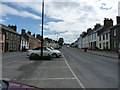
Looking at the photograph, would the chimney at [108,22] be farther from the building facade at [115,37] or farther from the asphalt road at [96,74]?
the asphalt road at [96,74]

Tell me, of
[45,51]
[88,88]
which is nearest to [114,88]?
[88,88]

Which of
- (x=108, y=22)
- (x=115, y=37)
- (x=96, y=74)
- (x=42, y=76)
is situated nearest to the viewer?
(x=42, y=76)

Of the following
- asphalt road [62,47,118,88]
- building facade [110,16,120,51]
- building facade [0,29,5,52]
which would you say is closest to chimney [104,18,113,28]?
building facade [110,16,120,51]

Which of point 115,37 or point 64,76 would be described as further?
point 115,37

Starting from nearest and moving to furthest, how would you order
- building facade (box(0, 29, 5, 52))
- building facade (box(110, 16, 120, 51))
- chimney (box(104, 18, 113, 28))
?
building facade (box(110, 16, 120, 51)), building facade (box(0, 29, 5, 52)), chimney (box(104, 18, 113, 28))

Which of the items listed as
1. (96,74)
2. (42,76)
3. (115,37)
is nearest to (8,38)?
(115,37)

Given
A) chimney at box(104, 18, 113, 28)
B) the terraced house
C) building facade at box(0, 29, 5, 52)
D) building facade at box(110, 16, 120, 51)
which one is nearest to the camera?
building facade at box(110, 16, 120, 51)

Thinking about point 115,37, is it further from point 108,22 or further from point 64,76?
point 64,76

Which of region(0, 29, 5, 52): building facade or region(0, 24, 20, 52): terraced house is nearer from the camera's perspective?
region(0, 29, 5, 52): building facade

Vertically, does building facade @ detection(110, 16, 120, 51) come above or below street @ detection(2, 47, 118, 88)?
above

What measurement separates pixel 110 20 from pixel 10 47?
34886mm

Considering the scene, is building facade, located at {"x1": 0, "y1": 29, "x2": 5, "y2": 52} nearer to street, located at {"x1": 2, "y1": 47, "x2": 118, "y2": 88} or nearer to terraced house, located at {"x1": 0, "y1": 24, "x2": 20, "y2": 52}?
terraced house, located at {"x1": 0, "y1": 24, "x2": 20, "y2": 52}

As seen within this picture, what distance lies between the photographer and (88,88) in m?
5.66

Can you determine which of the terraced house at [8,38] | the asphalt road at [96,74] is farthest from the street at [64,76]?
the terraced house at [8,38]
